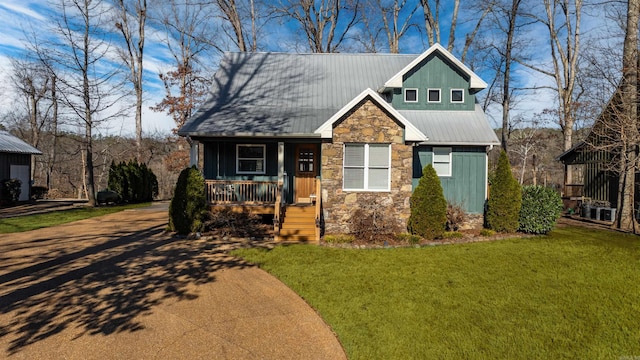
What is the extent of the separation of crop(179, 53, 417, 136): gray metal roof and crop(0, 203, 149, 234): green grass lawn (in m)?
6.76

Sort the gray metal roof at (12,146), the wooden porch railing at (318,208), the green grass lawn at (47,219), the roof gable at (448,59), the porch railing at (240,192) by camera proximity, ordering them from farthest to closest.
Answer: the gray metal roof at (12,146) < the roof gable at (448,59) < the green grass lawn at (47,219) < the porch railing at (240,192) < the wooden porch railing at (318,208)

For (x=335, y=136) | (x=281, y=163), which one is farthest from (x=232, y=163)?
(x=335, y=136)

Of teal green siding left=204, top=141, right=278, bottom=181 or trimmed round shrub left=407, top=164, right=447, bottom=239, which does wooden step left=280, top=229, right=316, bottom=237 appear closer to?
teal green siding left=204, top=141, right=278, bottom=181

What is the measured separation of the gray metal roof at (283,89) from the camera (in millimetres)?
11875

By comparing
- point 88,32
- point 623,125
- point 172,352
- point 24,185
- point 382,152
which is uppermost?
point 88,32

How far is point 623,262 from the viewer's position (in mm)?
7395

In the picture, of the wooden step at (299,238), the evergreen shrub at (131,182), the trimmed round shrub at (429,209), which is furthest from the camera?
the evergreen shrub at (131,182)

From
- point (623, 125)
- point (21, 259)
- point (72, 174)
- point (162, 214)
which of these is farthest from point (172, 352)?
point (72, 174)

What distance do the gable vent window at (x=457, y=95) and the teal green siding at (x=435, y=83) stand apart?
0.13 metres

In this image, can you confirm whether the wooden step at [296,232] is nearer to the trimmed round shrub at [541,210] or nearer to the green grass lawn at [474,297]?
the green grass lawn at [474,297]

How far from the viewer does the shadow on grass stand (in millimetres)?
4605

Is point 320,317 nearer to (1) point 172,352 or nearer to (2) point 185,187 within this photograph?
(1) point 172,352

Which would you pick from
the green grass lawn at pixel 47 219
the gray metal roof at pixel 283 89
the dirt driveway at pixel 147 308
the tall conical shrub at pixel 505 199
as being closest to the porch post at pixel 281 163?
the gray metal roof at pixel 283 89

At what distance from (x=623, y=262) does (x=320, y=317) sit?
24.4 ft
